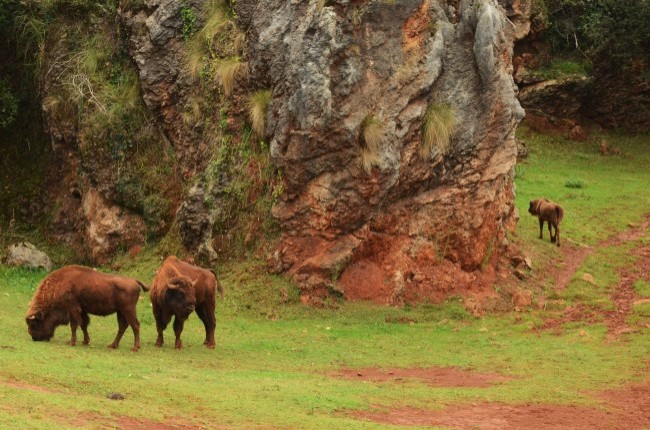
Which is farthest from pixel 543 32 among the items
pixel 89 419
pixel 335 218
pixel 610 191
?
pixel 89 419

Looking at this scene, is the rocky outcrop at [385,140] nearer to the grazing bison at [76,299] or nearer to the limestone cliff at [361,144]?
the limestone cliff at [361,144]

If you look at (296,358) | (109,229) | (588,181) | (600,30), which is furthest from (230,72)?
(600,30)

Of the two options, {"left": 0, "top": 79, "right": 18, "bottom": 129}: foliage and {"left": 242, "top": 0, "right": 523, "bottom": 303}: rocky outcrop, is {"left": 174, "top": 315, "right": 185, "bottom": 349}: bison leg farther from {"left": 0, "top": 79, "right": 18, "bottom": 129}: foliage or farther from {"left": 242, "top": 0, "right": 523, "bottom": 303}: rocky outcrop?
{"left": 0, "top": 79, "right": 18, "bottom": 129}: foliage

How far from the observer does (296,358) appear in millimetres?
22250

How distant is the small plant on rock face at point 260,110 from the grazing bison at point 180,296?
777 cm

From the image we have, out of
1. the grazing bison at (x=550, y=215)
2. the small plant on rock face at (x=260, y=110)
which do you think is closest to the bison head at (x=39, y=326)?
the small plant on rock face at (x=260, y=110)

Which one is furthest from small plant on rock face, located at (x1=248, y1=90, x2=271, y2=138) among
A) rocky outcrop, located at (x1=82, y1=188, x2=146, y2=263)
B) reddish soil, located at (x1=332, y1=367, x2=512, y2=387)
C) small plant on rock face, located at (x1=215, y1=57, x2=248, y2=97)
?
reddish soil, located at (x1=332, y1=367, x2=512, y2=387)

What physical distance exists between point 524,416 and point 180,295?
6.52 meters

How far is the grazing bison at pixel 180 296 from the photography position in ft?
66.2

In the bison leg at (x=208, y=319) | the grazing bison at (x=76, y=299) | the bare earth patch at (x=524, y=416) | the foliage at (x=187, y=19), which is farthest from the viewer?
the foliage at (x=187, y=19)

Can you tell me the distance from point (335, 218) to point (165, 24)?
7966mm

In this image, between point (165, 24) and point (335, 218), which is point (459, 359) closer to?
point (335, 218)

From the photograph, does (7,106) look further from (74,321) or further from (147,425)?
(147,425)

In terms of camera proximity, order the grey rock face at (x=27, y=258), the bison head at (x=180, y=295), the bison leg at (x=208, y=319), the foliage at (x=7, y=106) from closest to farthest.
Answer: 1. the bison head at (x=180, y=295)
2. the bison leg at (x=208, y=319)
3. the grey rock face at (x=27, y=258)
4. the foliage at (x=7, y=106)
